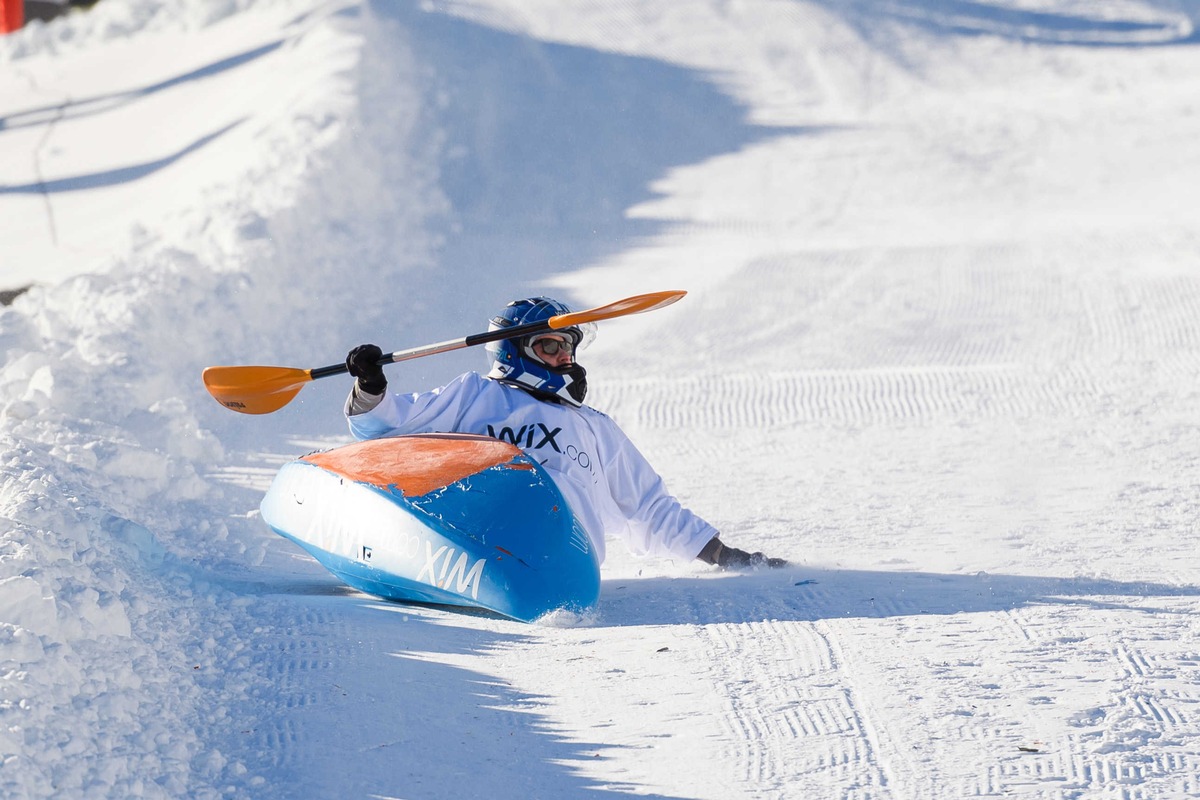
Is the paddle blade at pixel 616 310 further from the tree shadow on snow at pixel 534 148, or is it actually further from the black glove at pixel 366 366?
the tree shadow on snow at pixel 534 148

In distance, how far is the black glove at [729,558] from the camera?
5.21 m

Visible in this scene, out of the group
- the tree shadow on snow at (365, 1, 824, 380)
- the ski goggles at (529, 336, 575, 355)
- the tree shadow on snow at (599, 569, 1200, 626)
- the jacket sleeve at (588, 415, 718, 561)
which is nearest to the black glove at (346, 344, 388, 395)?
the ski goggles at (529, 336, 575, 355)

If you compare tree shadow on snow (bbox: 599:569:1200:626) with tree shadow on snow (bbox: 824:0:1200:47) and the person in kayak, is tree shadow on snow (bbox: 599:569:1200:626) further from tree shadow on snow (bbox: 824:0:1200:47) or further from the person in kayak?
tree shadow on snow (bbox: 824:0:1200:47)

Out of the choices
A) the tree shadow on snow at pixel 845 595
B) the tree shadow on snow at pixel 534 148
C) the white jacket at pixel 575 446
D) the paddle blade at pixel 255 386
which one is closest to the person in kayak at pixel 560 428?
the white jacket at pixel 575 446

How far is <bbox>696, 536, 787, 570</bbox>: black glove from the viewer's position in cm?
521

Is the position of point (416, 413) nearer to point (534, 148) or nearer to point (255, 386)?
point (255, 386)

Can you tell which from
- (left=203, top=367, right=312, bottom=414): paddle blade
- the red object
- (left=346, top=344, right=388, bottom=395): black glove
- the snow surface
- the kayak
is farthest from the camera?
the red object

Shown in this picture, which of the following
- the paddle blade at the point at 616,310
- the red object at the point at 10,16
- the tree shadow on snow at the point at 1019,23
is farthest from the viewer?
the red object at the point at 10,16

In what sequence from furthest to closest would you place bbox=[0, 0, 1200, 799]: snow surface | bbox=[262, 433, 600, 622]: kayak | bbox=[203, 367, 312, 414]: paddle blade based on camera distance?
bbox=[203, 367, 312, 414]: paddle blade, bbox=[262, 433, 600, 622]: kayak, bbox=[0, 0, 1200, 799]: snow surface

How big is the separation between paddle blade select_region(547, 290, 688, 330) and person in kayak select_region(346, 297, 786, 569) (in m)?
0.08

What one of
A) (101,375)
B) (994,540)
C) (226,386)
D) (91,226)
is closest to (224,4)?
(91,226)

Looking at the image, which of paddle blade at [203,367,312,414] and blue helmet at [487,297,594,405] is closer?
blue helmet at [487,297,594,405]

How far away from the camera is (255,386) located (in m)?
5.63

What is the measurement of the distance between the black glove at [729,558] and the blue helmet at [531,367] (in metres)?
0.72
